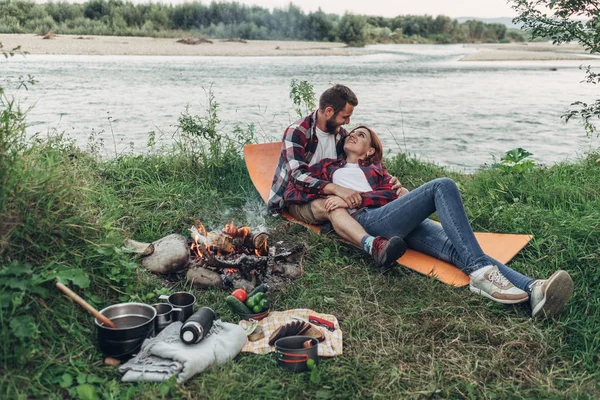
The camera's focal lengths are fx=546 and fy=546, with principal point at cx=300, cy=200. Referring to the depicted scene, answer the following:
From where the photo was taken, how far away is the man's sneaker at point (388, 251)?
3.79 meters

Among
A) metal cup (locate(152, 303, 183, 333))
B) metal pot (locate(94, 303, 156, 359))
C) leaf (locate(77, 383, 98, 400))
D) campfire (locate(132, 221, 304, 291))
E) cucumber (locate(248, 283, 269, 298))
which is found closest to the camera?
leaf (locate(77, 383, 98, 400))

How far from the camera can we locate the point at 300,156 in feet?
15.3

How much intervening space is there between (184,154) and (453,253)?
319cm

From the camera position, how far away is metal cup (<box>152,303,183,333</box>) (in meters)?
3.22

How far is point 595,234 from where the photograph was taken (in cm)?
413

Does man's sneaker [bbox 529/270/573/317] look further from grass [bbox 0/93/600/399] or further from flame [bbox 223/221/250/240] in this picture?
flame [bbox 223/221/250/240]

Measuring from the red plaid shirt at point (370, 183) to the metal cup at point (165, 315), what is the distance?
1.64 metres

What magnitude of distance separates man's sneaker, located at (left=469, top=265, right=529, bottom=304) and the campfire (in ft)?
4.14

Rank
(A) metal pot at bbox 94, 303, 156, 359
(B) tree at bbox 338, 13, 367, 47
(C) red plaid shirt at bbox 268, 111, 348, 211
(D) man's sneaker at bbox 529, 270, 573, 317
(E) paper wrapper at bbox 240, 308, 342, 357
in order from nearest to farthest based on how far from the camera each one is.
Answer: (A) metal pot at bbox 94, 303, 156, 359
(E) paper wrapper at bbox 240, 308, 342, 357
(D) man's sneaker at bbox 529, 270, 573, 317
(C) red plaid shirt at bbox 268, 111, 348, 211
(B) tree at bbox 338, 13, 367, 47

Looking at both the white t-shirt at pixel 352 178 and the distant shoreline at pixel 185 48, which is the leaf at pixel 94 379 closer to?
the white t-shirt at pixel 352 178

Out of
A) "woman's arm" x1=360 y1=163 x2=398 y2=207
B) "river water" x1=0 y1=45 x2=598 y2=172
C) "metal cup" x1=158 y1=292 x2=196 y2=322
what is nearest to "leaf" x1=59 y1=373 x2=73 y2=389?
"metal cup" x1=158 y1=292 x2=196 y2=322

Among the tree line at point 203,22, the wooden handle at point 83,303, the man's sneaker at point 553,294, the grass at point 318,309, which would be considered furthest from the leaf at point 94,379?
the tree line at point 203,22

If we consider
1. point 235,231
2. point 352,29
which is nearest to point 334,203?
point 235,231

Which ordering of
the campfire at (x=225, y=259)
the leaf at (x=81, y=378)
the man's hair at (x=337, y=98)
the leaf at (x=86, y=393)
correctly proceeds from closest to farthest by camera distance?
1. the leaf at (x=86, y=393)
2. the leaf at (x=81, y=378)
3. the campfire at (x=225, y=259)
4. the man's hair at (x=337, y=98)
